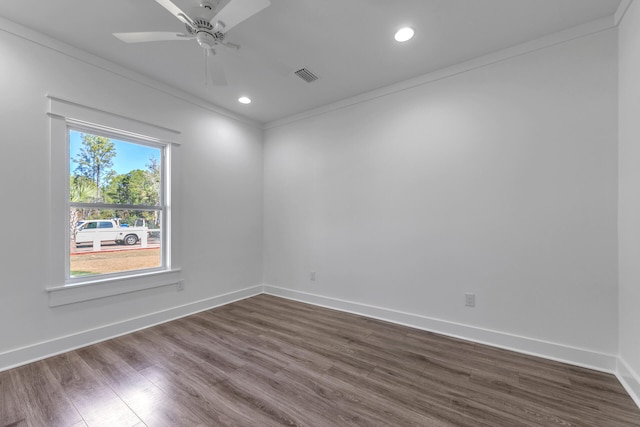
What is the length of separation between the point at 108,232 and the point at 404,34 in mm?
3516

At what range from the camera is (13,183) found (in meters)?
2.21

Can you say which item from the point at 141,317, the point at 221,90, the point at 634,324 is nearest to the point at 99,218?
the point at 141,317

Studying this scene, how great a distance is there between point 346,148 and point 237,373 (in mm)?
2792

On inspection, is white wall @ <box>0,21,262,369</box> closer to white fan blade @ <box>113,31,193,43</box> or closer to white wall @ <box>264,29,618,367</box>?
white fan blade @ <box>113,31,193,43</box>

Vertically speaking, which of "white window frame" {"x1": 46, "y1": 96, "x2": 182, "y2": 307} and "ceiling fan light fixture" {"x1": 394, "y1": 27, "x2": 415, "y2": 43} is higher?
"ceiling fan light fixture" {"x1": 394, "y1": 27, "x2": 415, "y2": 43}

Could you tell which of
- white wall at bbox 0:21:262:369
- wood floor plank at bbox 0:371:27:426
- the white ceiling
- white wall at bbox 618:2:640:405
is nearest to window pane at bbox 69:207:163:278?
white wall at bbox 0:21:262:369

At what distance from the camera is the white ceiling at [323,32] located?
2027 millimetres

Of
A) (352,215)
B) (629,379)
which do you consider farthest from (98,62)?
(629,379)

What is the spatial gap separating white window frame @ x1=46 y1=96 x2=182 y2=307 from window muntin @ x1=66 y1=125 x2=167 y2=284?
0.03 meters

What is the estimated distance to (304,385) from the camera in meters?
1.96

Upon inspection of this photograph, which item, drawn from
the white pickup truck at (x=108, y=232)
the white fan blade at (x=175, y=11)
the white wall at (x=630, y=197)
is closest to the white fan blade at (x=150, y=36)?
the white fan blade at (x=175, y=11)

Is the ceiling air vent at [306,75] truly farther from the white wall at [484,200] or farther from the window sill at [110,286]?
the window sill at [110,286]

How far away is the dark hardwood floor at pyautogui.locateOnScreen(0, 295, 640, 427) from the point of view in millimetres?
1645

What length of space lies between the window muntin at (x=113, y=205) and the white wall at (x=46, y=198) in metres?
0.24
